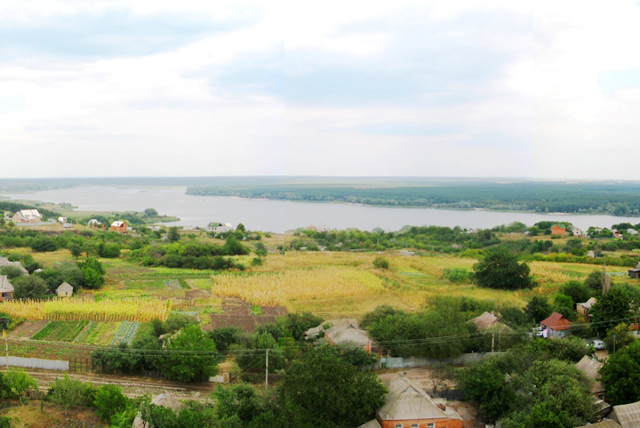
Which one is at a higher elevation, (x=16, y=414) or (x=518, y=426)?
(x=518, y=426)

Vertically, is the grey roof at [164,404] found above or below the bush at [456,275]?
below

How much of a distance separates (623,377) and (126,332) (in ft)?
29.9

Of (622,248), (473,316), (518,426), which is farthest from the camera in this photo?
(622,248)

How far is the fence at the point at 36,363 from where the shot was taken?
8.52m

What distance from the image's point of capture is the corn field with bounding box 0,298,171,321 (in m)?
11.5

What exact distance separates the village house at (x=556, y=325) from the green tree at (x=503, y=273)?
13.7 ft

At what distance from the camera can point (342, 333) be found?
9.29 metres

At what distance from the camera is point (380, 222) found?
35.7 metres

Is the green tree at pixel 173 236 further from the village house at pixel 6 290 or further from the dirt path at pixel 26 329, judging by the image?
the dirt path at pixel 26 329

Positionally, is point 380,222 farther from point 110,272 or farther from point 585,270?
point 110,272

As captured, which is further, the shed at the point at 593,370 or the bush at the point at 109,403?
the shed at the point at 593,370

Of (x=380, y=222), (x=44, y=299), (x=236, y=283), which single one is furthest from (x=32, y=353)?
(x=380, y=222)

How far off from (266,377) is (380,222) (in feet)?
93.9

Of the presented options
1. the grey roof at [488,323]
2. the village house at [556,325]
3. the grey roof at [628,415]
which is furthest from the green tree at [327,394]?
the village house at [556,325]
